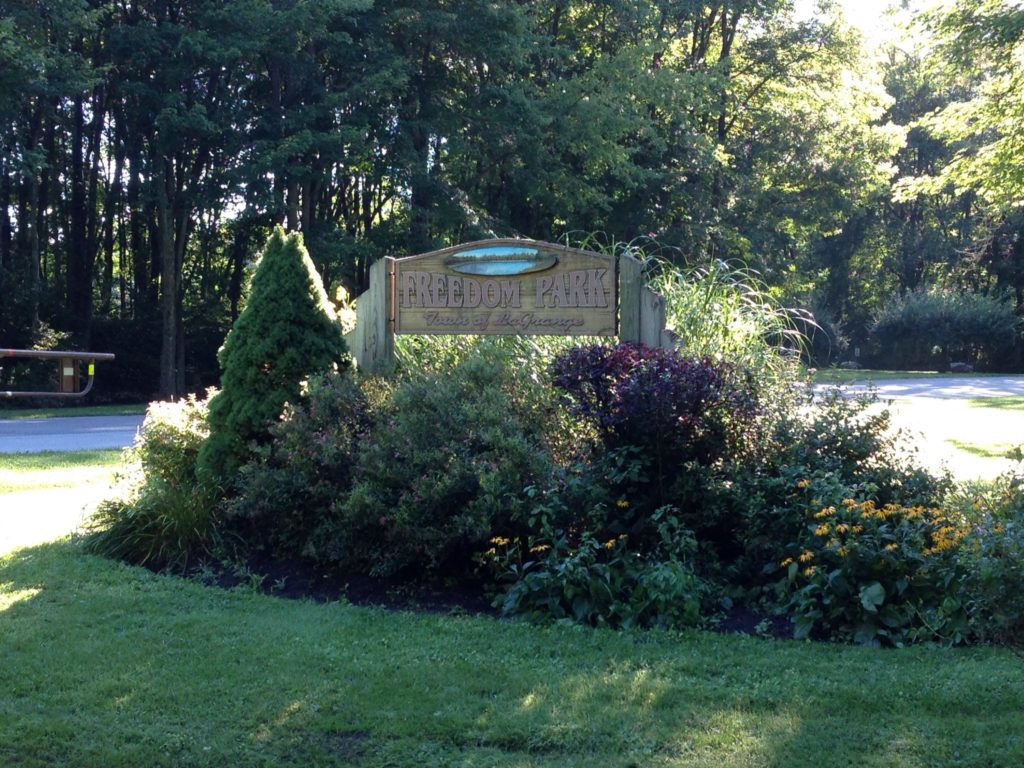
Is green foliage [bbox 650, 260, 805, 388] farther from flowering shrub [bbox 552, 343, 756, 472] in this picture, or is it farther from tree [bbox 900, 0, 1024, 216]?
tree [bbox 900, 0, 1024, 216]

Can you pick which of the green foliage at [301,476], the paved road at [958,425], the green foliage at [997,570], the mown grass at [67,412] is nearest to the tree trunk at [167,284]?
the mown grass at [67,412]

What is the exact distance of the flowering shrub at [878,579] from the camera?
5.06 metres

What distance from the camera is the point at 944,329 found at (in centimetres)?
4559

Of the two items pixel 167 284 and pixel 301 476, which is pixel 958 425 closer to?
pixel 301 476

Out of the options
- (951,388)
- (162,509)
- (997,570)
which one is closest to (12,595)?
(162,509)

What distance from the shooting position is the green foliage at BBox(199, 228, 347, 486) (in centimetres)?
737

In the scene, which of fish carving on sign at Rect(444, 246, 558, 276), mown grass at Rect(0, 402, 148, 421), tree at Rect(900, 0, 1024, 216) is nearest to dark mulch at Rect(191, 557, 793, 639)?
fish carving on sign at Rect(444, 246, 558, 276)

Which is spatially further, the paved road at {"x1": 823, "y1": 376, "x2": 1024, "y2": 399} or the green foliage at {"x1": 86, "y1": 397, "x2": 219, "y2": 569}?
the paved road at {"x1": 823, "y1": 376, "x2": 1024, "y2": 399}

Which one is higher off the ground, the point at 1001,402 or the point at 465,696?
the point at 1001,402

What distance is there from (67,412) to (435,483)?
19.7 m

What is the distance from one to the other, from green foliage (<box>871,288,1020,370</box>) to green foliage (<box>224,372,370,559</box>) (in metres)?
43.7

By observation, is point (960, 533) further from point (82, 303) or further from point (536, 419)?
point (82, 303)

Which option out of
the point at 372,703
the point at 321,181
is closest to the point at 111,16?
the point at 321,181

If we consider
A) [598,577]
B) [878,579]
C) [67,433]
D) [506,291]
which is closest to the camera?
[878,579]
